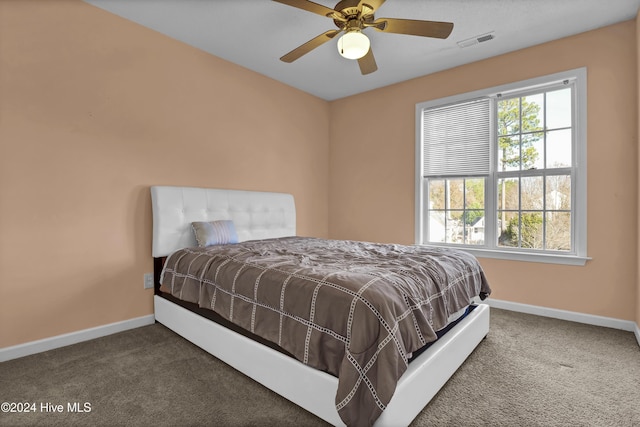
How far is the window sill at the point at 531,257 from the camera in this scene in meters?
2.94

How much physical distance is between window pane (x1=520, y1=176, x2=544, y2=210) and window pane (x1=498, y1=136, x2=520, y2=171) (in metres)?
0.19

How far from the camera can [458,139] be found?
12.2 feet

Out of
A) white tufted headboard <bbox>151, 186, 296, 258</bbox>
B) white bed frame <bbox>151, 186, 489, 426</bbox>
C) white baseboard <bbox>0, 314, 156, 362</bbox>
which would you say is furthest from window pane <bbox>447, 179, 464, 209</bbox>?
white baseboard <bbox>0, 314, 156, 362</bbox>

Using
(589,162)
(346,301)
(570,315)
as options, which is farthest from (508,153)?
(346,301)

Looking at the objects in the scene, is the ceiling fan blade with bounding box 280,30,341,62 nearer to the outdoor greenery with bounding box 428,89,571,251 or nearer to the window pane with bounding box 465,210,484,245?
the outdoor greenery with bounding box 428,89,571,251

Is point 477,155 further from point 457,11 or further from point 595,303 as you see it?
point 595,303

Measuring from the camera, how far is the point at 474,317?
2254mm

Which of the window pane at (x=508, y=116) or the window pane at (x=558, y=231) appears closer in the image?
the window pane at (x=558, y=231)

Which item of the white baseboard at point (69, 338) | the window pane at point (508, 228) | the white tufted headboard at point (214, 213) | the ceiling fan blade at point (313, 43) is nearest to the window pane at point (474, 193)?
the window pane at point (508, 228)

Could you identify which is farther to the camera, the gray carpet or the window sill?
the window sill

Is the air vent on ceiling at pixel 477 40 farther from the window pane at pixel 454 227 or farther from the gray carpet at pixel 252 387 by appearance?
the gray carpet at pixel 252 387

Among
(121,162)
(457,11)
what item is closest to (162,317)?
(121,162)

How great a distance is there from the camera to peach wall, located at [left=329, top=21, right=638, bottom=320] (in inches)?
107

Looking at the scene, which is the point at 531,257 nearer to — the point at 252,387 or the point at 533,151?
the point at 533,151
